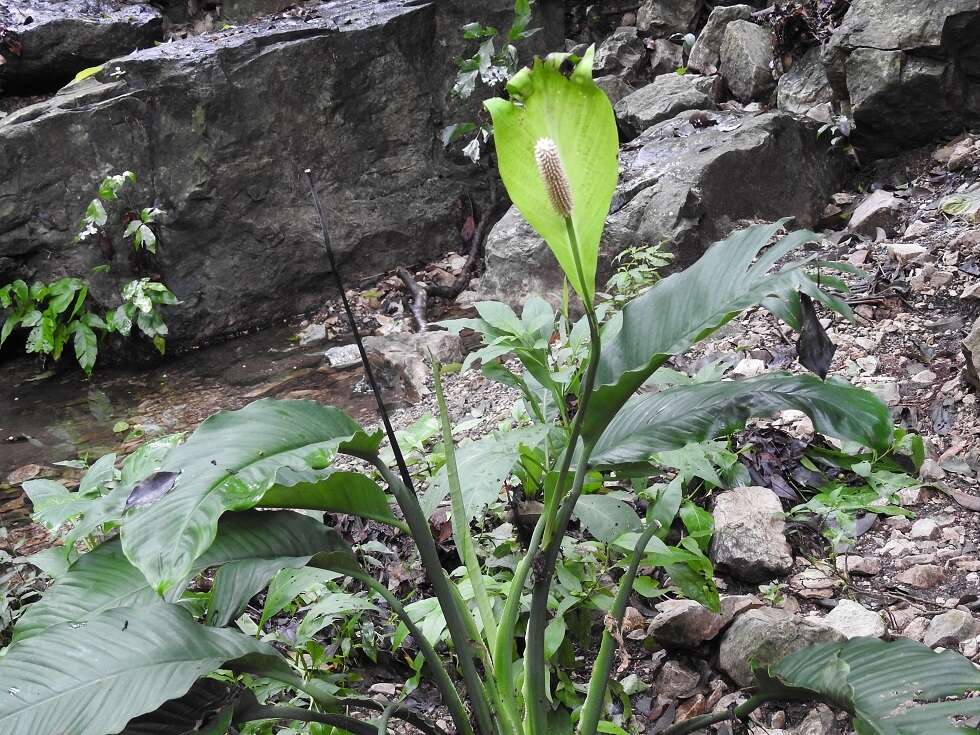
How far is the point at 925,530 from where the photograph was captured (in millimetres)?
1783

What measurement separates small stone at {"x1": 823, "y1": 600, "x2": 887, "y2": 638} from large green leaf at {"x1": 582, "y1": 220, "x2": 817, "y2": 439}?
735 mm

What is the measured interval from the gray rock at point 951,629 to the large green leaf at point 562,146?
1074mm

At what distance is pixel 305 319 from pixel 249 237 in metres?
0.61

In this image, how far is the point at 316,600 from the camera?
1.74 metres

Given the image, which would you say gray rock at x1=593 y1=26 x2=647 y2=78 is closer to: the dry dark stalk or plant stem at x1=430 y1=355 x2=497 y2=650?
the dry dark stalk

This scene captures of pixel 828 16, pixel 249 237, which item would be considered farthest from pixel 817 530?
pixel 249 237

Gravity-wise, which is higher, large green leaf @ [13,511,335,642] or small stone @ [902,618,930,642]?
large green leaf @ [13,511,335,642]

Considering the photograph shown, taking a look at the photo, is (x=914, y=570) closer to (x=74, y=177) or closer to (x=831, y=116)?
(x=831, y=116)

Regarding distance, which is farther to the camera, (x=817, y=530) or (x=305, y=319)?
(x=305, y=319)

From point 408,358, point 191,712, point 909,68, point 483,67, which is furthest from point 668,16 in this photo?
point 191,712

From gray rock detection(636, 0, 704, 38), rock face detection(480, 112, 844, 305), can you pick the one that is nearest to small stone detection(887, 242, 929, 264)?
rock face detection(480, 112, 844, 305)

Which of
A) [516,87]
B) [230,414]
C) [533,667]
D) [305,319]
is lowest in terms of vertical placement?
[305,319]

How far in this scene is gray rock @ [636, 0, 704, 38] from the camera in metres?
5.55

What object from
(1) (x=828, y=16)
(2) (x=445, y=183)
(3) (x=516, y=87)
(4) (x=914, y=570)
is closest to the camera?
(3) (x=516, y=87)
